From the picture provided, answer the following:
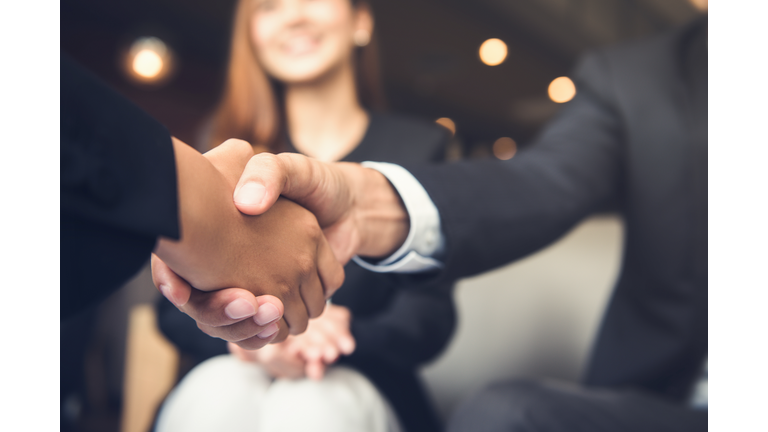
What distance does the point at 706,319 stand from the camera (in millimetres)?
486

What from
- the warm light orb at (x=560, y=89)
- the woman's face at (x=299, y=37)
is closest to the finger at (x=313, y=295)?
the woman's face at (x=299, y=37)

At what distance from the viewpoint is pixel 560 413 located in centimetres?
40

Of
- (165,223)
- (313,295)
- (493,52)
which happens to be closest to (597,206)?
(313,295)

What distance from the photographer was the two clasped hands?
25 centimetres

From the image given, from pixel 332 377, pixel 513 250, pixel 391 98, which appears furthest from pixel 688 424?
pixel 391 98

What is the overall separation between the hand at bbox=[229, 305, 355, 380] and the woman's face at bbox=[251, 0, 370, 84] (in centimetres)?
32

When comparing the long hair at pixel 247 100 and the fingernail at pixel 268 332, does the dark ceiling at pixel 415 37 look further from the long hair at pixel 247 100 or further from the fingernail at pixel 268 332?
the fingernail at pixel 268 332

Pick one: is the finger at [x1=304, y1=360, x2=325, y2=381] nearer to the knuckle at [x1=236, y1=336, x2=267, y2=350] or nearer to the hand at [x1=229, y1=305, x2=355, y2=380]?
the hand at [x1=229, y1=305, x2=355, y2=380]

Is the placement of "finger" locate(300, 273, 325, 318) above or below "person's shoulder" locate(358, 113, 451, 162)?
below

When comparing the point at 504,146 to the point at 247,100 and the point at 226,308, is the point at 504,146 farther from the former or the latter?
the point at 226,308

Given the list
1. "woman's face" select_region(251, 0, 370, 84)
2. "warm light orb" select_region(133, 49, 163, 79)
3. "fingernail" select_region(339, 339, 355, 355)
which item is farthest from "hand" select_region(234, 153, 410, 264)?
"warm light orb" select_region(133, 49, 163, 79)

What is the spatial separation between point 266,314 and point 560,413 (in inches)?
10.6
